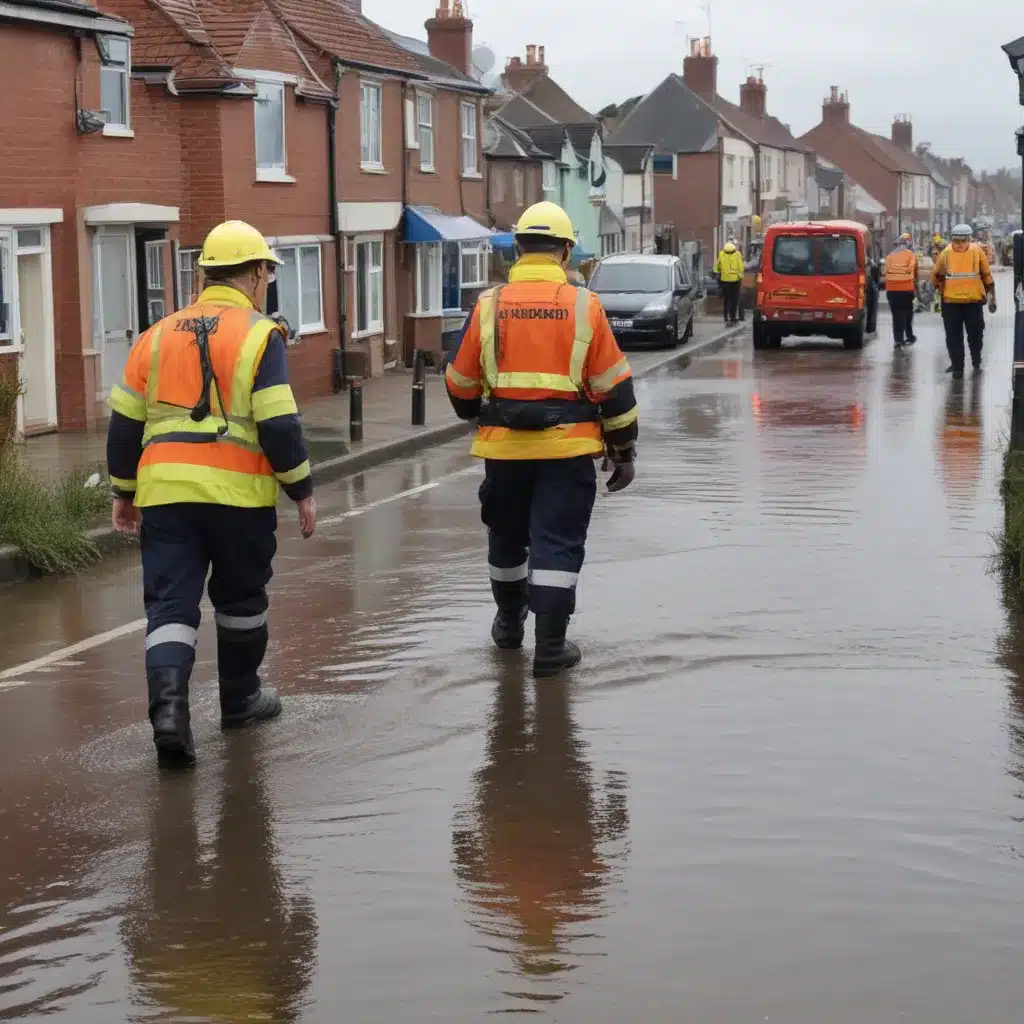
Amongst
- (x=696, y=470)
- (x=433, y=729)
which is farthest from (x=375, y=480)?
(x=433, y=729)

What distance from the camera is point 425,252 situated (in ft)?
112

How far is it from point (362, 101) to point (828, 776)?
2583 centimetres

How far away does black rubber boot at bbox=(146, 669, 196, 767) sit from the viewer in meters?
6.67

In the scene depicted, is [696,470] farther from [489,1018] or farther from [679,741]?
[489,1018]

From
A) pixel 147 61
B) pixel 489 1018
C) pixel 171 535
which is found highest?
pixel 147 61

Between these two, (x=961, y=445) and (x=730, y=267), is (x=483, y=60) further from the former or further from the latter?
(x=961, y=445)

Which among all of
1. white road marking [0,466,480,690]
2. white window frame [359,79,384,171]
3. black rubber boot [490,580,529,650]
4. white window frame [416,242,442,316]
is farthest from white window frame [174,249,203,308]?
black rubber boot [490,580,529,650]

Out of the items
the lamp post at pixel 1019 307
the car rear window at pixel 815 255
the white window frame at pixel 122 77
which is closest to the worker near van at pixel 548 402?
the lamp post at pixel 1019 307

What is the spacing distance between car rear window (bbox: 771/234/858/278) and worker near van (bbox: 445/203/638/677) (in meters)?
27.0

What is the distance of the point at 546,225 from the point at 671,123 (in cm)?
7424

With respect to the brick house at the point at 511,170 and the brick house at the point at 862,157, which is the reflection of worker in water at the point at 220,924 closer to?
the brick house at the point at 511,170

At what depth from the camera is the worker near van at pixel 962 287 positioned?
2528 centimetres

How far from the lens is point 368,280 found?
31281 mm

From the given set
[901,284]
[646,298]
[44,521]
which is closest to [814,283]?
[901,284]
